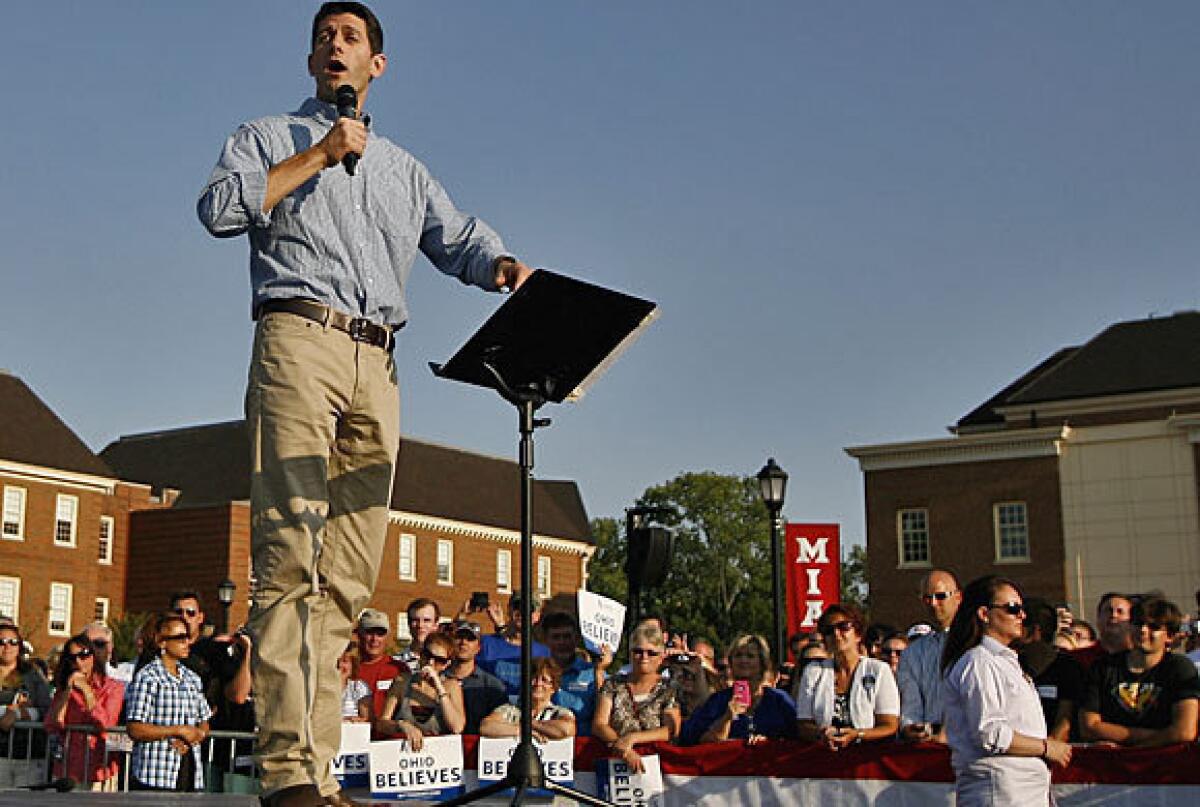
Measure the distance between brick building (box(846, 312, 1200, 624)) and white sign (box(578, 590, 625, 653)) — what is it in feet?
116

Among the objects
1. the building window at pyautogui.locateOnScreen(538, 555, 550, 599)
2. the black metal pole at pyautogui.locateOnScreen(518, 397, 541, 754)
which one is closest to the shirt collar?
the black metal pole at pyautogui.locateOnScreen(518, 397, 541, 754)

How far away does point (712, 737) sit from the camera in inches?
382

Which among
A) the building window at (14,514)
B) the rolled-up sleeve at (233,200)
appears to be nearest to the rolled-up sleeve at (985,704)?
the rolled-up sleeve at (233,200)

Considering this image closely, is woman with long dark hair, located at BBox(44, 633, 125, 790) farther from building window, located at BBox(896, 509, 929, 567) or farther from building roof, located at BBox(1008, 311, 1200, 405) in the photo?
building roof, located at BBox(1008, 311, 1200, 405)

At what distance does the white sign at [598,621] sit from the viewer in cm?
1148

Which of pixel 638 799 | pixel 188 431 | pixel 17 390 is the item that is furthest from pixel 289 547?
pixel 188 431

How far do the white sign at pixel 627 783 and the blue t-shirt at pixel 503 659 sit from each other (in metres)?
1.79

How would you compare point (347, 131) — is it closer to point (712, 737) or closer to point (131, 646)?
point (712, 737)

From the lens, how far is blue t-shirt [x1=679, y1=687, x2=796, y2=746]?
31.6 ft

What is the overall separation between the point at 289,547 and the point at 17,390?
58723 millimetres

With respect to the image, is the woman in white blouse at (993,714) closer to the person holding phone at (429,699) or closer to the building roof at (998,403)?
the person holding phone at (429,699)

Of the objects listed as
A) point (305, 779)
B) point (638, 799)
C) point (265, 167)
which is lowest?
point (638, 799)

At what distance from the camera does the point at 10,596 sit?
5434 centimetres

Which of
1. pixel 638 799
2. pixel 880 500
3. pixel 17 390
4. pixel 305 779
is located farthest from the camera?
pixel 17 390
